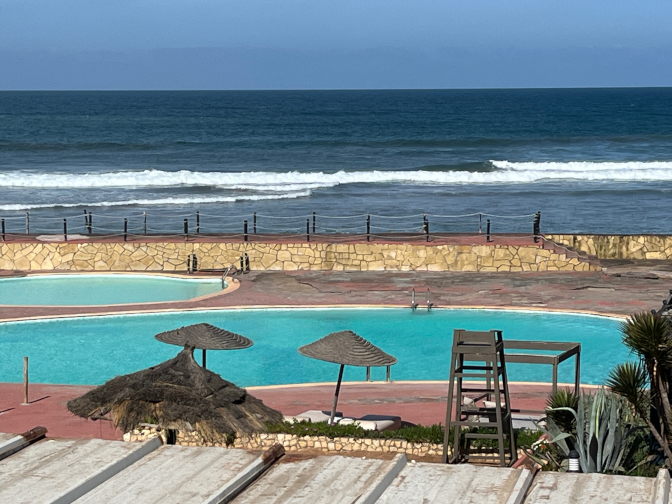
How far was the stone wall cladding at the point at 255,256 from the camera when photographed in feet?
87.6

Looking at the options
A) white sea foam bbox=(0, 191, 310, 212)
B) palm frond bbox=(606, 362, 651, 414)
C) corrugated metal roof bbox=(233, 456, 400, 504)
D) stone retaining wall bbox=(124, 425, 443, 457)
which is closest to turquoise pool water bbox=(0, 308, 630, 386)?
stone retaining wall bbox=(124, 425, 443, 457)

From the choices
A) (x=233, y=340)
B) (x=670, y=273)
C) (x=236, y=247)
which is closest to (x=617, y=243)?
(x=670, y=273)

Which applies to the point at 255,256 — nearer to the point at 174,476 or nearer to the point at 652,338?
the point at 174,476

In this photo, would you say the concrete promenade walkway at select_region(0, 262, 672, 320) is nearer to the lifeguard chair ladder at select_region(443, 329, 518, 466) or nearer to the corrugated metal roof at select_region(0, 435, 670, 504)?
the lifeguard chair ladder at select_region(443, 329, 518, 466)

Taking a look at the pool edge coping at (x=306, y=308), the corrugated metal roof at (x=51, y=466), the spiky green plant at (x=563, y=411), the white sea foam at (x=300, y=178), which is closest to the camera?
the corrugated metal roof at (x=51, y=466)

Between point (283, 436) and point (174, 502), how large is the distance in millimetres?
4658

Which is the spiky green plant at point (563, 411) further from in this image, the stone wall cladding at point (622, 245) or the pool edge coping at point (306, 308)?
the stone wall cladding at point (622, 245)

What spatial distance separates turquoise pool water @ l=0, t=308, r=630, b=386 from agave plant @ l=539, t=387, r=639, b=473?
25.6 feet

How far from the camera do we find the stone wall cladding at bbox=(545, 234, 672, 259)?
28.7m

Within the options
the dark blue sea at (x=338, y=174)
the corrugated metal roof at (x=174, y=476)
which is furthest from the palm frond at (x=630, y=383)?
the dark blue sea at (x=338, y=174)

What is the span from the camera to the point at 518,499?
770 cm

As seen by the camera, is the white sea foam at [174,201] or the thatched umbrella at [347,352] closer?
the thatched umbrella at [347,352]

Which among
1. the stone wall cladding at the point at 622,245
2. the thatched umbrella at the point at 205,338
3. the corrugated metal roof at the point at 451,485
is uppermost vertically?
the corrugated metal roof at the point at 451,485

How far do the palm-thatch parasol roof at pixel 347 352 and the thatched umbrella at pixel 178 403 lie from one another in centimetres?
119
